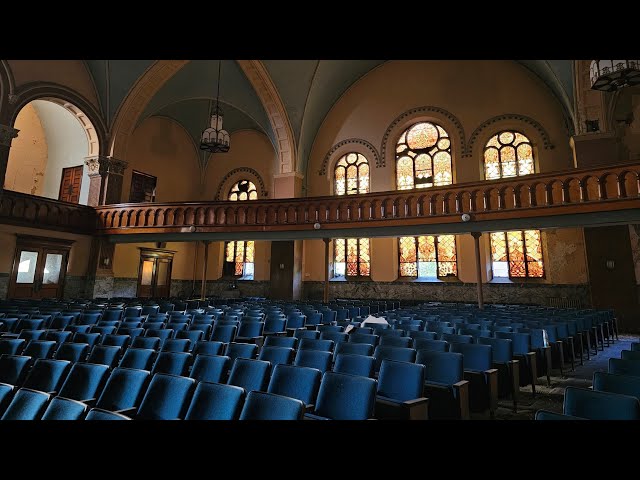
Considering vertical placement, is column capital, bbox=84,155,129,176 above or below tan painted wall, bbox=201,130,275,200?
below

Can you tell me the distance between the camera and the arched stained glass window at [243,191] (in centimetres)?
2052

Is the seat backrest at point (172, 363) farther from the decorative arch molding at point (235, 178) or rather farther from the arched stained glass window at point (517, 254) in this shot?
the decorative arch molding at point (235, 178)

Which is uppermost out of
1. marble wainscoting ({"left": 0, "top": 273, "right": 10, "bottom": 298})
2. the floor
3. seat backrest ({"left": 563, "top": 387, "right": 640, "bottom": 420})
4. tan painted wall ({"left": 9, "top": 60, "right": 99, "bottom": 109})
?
A: tan painted wall ({"left": 9, "top": 60, "right": 99, "bottom": 109})

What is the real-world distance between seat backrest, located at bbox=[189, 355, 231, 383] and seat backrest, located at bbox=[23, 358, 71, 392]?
1.15 metres

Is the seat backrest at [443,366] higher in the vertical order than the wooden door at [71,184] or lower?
lower

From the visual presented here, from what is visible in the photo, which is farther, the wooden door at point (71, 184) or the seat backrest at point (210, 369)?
the wooden door at point (71, 184)

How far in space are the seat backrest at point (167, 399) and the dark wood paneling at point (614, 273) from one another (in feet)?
45.0

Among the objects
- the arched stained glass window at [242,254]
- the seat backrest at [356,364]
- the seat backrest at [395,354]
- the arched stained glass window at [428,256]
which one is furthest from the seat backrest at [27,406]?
the arched stained glass window at [242,254]

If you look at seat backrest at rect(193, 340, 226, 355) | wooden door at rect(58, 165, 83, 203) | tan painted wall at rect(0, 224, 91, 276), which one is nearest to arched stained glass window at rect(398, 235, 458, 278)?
seat backrest at rect(193, 340, 226, 355)

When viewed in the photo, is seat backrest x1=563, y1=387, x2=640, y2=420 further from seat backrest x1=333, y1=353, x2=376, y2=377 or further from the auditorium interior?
seat backrest x1=333, y1=353, x2=376, y2=377

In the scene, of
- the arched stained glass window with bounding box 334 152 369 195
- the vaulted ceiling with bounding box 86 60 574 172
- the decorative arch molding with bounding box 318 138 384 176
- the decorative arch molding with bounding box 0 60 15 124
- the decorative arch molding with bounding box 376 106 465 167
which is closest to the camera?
the decorative arch molding with bounding box 0 60 15 124

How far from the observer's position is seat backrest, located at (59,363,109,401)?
3184mm

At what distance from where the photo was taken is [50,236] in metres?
14.0
